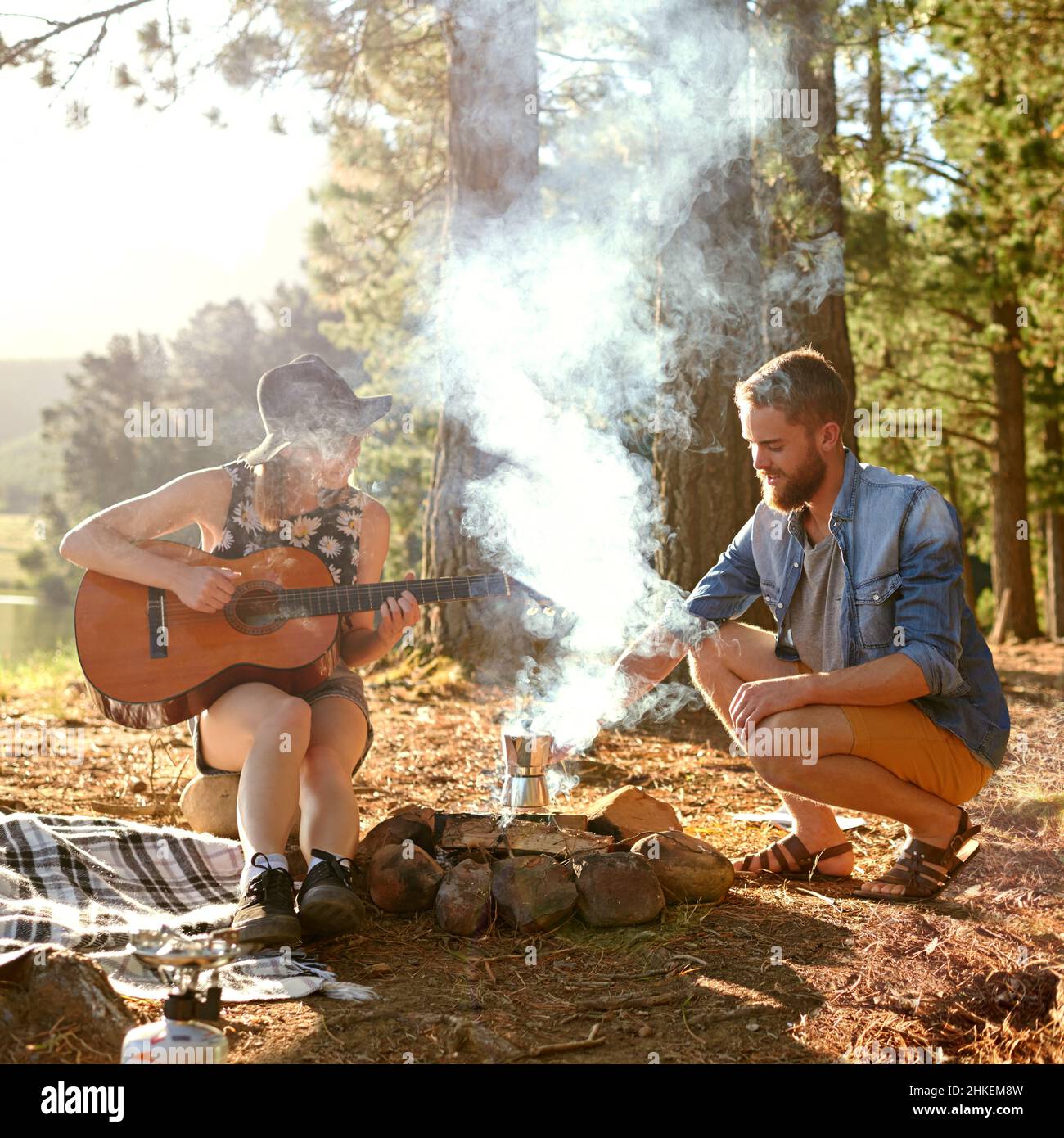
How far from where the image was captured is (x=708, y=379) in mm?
5750

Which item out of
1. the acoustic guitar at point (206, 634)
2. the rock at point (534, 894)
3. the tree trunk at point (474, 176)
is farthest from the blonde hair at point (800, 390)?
the tree trunk at point (474, 176)

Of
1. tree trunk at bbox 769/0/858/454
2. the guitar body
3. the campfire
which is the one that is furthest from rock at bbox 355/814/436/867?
tree trunk at bbox 769/0/858/454

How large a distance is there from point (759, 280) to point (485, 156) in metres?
2.68

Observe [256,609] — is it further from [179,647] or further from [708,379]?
[708,379]

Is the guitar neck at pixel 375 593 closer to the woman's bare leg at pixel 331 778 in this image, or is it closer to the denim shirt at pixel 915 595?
the woman's bare leg at pixel 331 778

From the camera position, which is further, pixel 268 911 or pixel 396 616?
pixel 396 616

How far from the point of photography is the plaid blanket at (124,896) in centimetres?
270

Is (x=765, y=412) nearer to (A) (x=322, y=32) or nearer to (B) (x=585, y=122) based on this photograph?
(A) (x=322, y=32)

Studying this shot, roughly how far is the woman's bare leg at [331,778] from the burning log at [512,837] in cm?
33

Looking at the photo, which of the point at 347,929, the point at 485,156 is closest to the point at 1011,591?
the point at 485,156

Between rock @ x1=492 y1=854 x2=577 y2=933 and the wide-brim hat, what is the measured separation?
1566mm

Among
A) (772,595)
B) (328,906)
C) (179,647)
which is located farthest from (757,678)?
(179,647)

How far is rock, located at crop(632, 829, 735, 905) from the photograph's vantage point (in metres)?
3.29

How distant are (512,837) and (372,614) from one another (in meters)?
0.95
